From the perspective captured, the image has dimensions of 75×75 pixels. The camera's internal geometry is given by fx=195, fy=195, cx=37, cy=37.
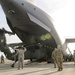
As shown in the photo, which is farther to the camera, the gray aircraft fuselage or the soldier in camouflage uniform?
the gray aircraft fuselage

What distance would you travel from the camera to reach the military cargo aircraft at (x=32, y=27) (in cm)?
1753

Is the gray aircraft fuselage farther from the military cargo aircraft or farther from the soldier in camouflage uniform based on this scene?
the soldier in camouflage uniform

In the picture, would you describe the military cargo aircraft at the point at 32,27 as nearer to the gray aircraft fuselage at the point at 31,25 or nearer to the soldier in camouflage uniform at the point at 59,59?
the gray aircraft fuselage at the point at 31,25

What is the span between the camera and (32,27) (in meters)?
19.0

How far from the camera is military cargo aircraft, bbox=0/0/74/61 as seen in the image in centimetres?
1753

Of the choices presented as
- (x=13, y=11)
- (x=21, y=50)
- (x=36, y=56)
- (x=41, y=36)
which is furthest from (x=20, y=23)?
(x=21, y=50)

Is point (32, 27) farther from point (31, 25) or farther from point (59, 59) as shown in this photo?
point (59, 59)

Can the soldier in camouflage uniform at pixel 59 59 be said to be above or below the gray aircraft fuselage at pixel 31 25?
below

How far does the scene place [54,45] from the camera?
20891 mm

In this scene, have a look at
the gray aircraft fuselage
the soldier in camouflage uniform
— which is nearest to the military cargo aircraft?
the gray aircraft fuselage

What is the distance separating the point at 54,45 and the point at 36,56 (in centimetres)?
227

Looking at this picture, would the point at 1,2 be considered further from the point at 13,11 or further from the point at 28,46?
the point at 28,46

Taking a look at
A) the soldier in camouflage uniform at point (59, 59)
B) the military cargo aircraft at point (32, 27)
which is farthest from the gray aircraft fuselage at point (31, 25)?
the soldier in camouflage uniform at point (59, 59)

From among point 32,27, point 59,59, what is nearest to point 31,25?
point 32,27
